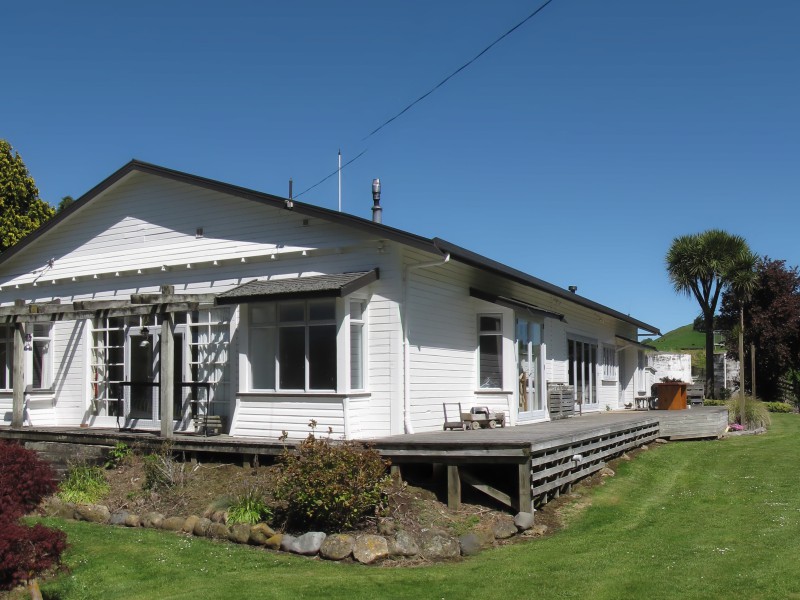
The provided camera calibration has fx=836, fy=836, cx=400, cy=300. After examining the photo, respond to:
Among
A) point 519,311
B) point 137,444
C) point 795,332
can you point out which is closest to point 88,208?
point 137,444

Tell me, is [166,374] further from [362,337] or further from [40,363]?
[40,363]

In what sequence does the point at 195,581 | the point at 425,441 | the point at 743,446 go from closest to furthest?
the point at 195,581
the point at 425,441
the point at 743,446

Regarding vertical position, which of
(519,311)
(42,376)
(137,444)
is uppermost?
(519,311)

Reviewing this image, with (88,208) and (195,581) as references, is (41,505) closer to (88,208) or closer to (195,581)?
(195,581)

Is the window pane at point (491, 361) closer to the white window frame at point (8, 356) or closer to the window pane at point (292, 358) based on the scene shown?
the window pane at point (292, 358)

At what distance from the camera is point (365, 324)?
15.0 m

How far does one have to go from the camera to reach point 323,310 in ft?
48.3

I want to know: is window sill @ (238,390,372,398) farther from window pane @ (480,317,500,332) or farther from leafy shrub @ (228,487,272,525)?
window pane @ (480,317,500,332)

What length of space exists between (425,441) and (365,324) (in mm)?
2955

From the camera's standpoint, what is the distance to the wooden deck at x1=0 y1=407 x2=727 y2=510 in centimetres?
1227

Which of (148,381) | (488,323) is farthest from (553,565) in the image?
(148,381)

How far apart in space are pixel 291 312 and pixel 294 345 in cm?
61

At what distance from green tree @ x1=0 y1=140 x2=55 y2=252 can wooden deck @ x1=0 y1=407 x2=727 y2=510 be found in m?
14.2

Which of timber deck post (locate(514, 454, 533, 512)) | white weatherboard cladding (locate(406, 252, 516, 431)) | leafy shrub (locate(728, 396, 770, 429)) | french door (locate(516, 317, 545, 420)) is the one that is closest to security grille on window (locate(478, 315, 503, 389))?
white weatherboard cladding (locate(406, 252, 516, 431))
